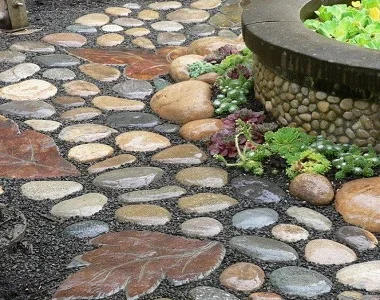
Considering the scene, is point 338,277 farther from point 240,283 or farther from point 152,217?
point 152,217

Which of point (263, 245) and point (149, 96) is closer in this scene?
point (263, 245)

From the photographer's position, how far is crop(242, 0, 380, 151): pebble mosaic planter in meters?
4.39

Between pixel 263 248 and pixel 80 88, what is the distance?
237 centimetres

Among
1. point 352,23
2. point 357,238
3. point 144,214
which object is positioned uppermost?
point 352,23

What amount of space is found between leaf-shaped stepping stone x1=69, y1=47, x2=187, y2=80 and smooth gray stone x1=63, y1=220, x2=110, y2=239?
2130 mm

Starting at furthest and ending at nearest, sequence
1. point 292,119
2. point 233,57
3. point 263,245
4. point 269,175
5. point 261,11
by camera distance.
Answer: point 233,57 < point 261,11 < point 292,119 < point 269,175 < point 263,245

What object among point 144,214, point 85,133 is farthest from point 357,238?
point 85,133

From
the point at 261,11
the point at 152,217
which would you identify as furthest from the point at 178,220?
the point at 261,11

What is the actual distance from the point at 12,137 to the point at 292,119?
1673 mm

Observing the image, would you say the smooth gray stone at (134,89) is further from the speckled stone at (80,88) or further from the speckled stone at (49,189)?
the speckled stone at (49,189)

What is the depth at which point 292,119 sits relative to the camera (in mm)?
4793

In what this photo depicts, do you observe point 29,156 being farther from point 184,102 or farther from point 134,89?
point 134,89

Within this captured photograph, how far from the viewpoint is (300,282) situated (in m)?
3.51

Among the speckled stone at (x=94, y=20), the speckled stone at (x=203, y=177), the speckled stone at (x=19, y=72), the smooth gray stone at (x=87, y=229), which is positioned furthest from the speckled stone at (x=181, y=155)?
the speckled stone at (x=94, y=20)
